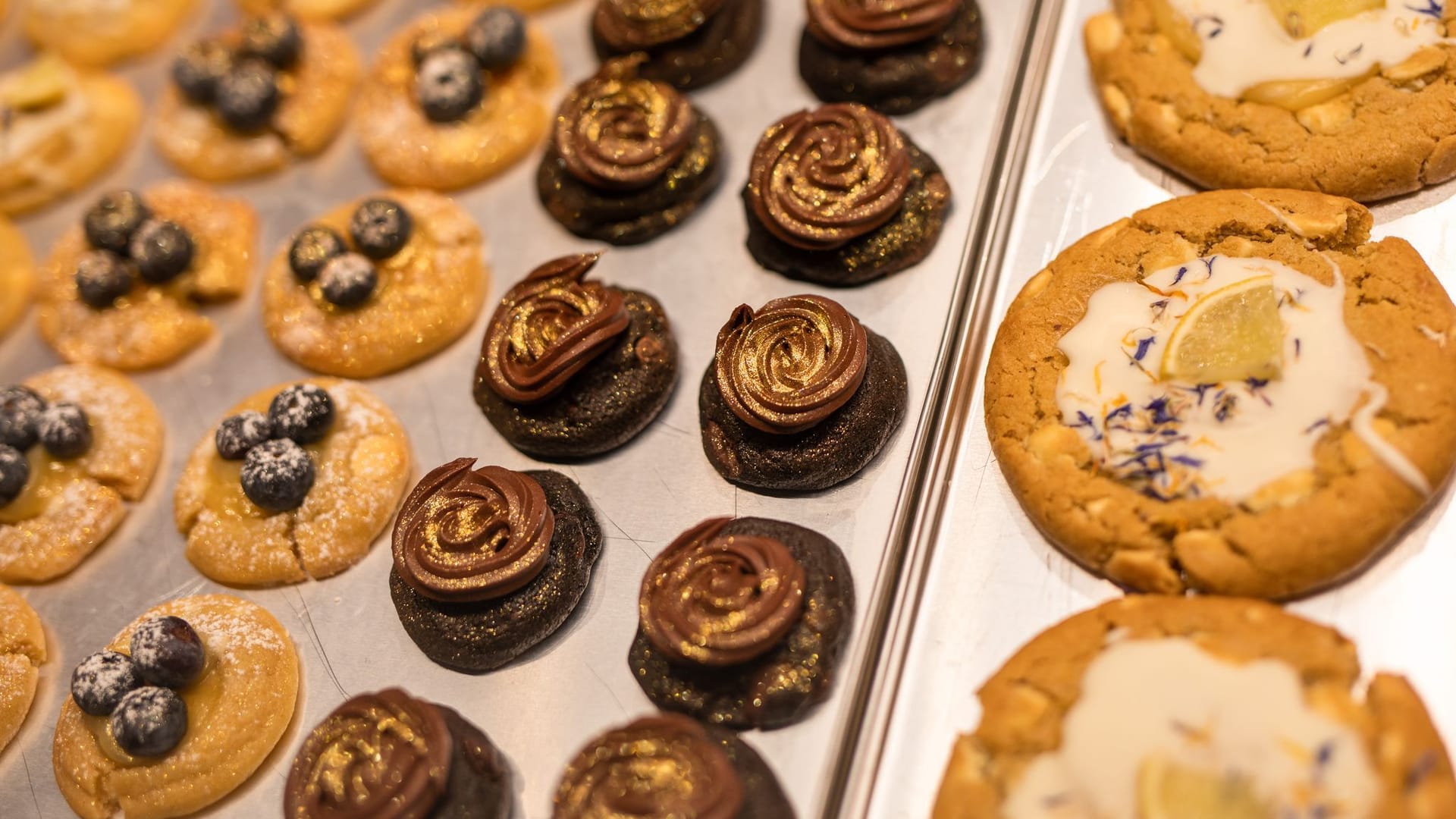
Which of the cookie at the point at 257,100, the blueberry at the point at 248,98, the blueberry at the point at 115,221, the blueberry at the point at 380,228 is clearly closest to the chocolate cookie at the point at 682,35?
the blueberry at the point at 380,228

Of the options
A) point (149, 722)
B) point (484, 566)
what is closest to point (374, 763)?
point (484, 566)

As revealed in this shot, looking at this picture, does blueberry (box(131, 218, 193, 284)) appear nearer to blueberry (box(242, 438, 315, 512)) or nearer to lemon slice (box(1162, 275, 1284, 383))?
blueberry (box(242, 438, 315, 512))

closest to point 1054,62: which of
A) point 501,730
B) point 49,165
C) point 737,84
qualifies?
point 737,84

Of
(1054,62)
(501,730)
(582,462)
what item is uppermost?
(1054,62)

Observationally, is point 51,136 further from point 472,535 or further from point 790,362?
point 790,362

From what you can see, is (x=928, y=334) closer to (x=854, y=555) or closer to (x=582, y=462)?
(x=854, y=555)

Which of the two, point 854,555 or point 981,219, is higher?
point 981,219
